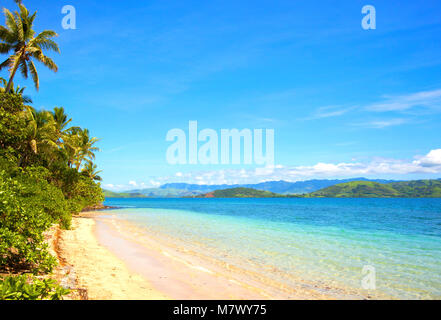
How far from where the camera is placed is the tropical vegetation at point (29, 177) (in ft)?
21.4

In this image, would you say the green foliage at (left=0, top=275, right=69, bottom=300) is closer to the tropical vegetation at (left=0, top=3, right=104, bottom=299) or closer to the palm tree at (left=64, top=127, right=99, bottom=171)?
the tropical vegetation at (left=0, top=3, right=104, bottom=299)

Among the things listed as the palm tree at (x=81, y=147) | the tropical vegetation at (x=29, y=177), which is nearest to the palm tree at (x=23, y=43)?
the tropical vegetation at (x=29, y=177)

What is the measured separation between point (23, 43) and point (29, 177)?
13.4 metres

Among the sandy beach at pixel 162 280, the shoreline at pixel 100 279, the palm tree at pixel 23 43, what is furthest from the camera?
the palm tree at pixel 23 43

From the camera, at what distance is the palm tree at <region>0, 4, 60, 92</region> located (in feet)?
69.7

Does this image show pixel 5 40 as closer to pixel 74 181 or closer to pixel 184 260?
pixel 74 181

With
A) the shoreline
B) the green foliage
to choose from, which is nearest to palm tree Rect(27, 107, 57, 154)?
the shoreline

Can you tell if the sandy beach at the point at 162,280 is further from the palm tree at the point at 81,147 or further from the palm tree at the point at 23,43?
the palm tree at the point at 81,147

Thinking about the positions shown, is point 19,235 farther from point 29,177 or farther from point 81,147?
point 81,147

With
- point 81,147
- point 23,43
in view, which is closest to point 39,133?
point 23,43

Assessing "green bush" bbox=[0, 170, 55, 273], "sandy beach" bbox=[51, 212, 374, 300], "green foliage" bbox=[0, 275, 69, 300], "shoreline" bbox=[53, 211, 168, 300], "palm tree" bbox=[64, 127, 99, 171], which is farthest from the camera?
"palm tree" bbox=[64, 127, 99, 171]

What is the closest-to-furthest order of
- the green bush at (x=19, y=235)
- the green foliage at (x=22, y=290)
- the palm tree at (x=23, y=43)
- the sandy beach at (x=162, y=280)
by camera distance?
the green foliage at (x=22, y=290)
the green bush at (x=19, y=235)
the sandy beach at (x=162, y=280)
the palm tree at (x=23, y=43)
